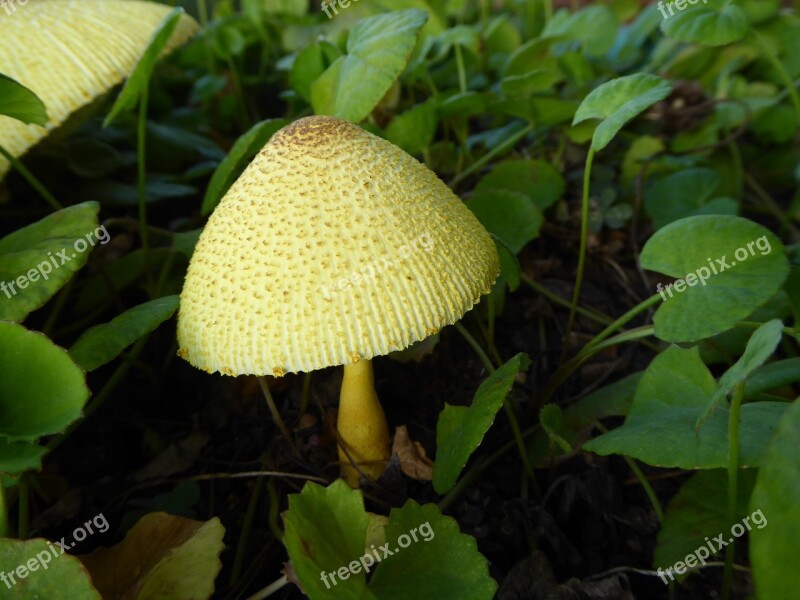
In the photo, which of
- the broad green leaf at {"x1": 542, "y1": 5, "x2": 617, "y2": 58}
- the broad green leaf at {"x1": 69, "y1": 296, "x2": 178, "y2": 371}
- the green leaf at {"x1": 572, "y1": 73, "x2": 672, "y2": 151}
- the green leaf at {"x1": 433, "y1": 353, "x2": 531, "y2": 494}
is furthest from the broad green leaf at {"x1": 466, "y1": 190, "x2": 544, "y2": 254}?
the broad green leaf at {"x1": 542, "y1": 5, "x2": 617, "y2": 58}

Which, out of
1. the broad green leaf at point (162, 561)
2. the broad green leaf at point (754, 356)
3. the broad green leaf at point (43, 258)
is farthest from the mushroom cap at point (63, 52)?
the broad green leaf at point (754, 356)

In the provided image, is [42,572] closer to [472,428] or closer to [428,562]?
[428,562]

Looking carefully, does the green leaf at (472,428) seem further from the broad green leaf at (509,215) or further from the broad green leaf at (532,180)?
the broad green leaf at (532,180)

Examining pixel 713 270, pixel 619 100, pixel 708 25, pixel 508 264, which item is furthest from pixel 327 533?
pixel 708 25

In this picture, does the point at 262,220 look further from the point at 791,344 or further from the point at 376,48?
the point at 791,344

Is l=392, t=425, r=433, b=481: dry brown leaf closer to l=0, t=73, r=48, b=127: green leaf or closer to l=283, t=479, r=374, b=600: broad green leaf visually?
l=283, t=479, r=374, b=600: broad green leaf

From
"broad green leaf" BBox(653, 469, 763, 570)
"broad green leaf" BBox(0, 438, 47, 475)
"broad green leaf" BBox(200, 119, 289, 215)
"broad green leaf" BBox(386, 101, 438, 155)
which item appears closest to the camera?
"broad green leaf" BBox(0, 438, 47, 475)

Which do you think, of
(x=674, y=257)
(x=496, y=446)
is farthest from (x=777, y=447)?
(x=496, y=446)
